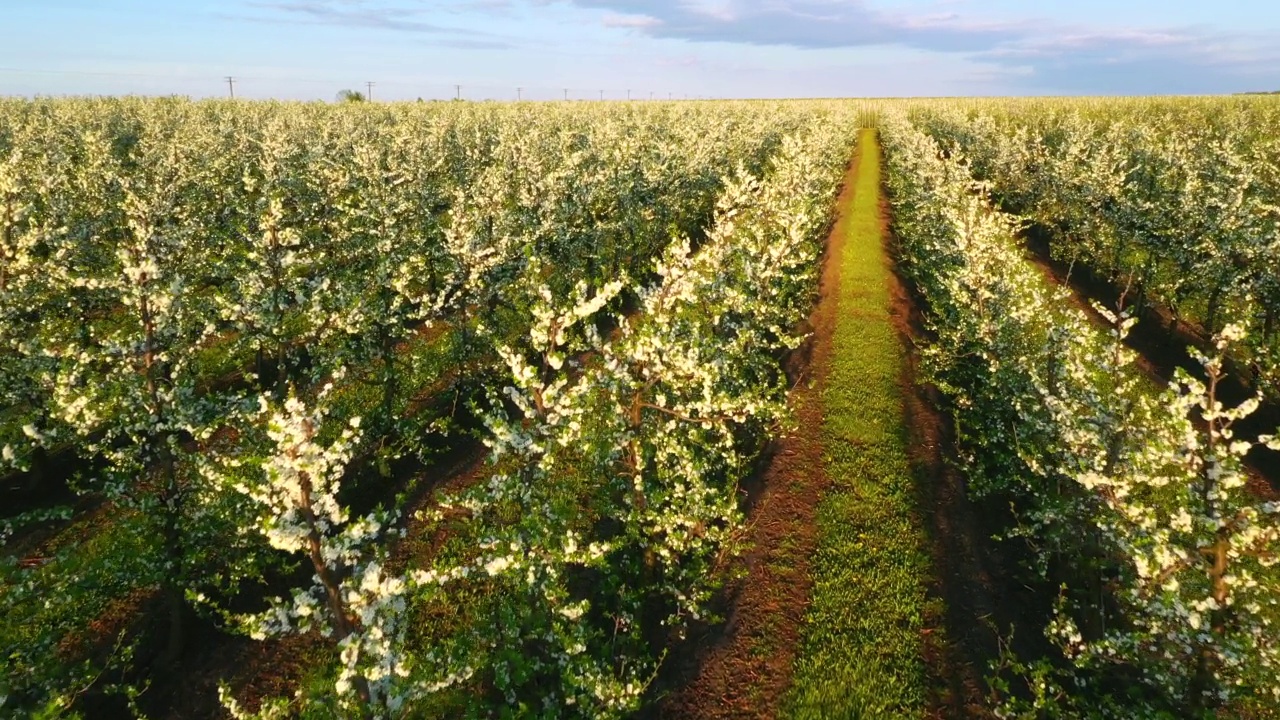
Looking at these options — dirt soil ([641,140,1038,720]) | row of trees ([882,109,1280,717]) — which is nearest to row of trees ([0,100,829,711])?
dirt soil ([641,140,1038,720])

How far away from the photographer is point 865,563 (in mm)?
18156

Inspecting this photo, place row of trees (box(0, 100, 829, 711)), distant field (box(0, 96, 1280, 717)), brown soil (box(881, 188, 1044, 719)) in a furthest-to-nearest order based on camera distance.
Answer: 1. brown soil (box(881, 188, 1044, 719))
2. row of trees (box(0, 100, 829, 711))
3. distant field (box(0, 96, 1280, 717))

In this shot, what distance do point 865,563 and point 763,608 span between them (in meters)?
3.62

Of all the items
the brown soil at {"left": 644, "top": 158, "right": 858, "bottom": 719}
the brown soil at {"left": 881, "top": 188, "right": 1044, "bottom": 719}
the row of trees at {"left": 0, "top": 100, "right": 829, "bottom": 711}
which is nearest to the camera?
the row of trees at {"left": 0, "top": 100, "right": 829, "bottom": 711}

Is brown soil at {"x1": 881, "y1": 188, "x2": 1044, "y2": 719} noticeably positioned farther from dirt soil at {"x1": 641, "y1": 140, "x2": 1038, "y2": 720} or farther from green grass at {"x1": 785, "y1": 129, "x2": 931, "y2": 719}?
green grass at {"x1": 785, "y1": 129, "x2": 931, "y2": 719}

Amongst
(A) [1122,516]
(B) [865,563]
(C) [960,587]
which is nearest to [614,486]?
(B) [865,563]

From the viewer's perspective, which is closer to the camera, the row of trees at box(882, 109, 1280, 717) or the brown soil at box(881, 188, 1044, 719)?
the row of trees at box(882, 109, 1280, 717)

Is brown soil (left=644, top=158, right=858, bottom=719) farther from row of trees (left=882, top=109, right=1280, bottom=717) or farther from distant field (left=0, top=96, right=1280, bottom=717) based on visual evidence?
row of trees (left=882, top=109, right=1280, bottom=717)

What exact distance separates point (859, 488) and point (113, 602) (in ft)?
72.7

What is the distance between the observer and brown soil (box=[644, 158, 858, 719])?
14539mm

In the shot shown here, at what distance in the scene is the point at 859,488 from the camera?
69.8 ft

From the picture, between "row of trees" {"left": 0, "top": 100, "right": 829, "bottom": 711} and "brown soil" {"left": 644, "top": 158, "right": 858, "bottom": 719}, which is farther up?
"row of trees" {"left": 0, "top": 100, "right": 829, "bottom": 711}

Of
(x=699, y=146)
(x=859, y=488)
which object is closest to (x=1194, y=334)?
(x=859, y=488)

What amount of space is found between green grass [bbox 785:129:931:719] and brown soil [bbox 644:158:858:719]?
0.45m
